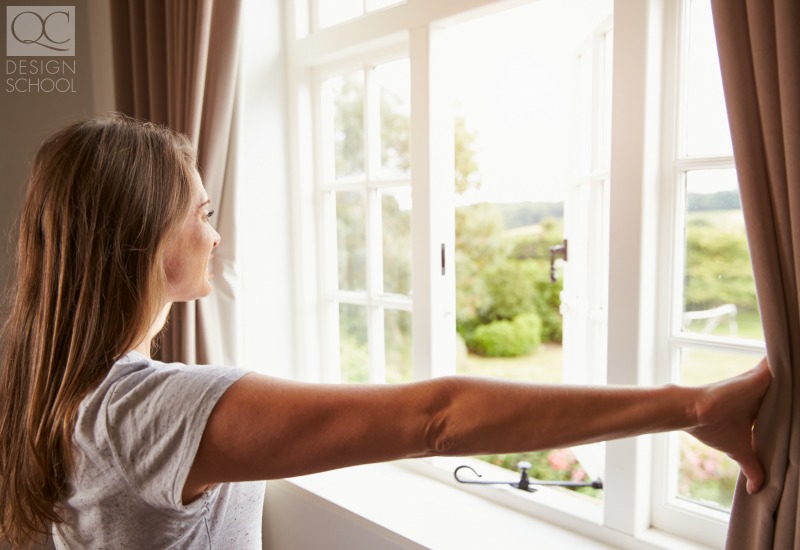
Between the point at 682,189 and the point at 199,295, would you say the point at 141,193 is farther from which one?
the point at 682,189

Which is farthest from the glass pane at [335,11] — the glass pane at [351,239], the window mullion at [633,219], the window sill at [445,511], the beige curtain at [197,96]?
the window sill at [445,511]

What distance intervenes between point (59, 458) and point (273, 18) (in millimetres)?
1789

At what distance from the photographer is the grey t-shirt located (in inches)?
31.2

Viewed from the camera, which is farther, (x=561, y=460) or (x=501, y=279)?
Answer: (x=501, y=279)

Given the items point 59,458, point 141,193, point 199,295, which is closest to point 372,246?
point 199,295

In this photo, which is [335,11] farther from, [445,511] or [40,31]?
[445,511]

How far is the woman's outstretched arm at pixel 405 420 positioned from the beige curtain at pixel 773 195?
16 centimetres

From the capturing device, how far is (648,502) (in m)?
1.45

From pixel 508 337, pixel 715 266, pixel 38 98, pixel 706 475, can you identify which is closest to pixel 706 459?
pixel 706 475

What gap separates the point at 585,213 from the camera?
186 cm

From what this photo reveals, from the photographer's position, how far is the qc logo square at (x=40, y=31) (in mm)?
2264

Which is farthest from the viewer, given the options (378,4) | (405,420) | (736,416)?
(378,4)

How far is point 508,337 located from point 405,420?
6522 millimetres

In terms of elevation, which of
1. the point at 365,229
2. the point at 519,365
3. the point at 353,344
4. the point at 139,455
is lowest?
the point at 519,365
